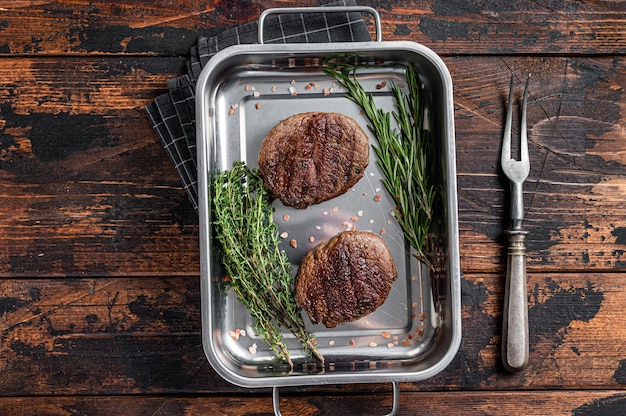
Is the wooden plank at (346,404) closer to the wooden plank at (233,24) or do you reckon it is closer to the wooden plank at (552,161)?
the wooden plank at (552,161)

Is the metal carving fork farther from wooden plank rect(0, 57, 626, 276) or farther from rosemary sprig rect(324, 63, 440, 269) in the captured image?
rosemary sprig rect(324, 63, 440, 269)

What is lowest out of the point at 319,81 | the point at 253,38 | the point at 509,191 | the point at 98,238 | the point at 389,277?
the point at 389,277

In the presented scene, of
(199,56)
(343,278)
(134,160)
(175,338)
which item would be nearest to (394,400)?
(343,278)

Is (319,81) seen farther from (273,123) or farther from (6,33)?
(6,33)

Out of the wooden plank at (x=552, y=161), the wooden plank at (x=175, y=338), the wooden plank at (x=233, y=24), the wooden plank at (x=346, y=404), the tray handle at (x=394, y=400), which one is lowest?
the wooden plank at (x=346, y=404)

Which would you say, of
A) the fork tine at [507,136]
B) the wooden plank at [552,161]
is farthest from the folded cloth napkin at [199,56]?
the fork tine at [507,136]

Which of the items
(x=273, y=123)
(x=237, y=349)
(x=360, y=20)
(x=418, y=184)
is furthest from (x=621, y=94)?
(x=237, y=349)
